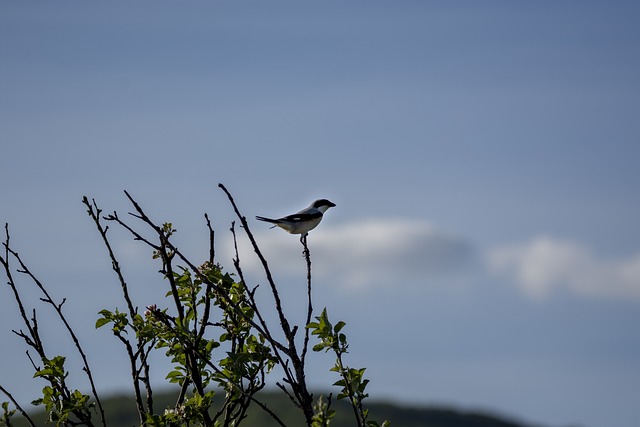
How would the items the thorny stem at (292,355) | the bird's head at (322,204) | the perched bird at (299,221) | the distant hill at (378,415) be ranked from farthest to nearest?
the distant hill at (378,415) → the bird's head at (322,204) → the perched bird at (299,221) → the thorny stem at (292,355)

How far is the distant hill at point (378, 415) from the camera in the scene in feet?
549

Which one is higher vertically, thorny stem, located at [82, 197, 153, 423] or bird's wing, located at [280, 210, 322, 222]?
bird's wing, located at [280, 210, 322, 222]

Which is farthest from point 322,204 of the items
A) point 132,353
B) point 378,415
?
point 378,415

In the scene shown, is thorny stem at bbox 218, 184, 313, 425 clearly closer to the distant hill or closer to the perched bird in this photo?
the perched bird

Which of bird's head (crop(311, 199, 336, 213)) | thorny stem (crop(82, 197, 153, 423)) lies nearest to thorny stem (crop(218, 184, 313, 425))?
thorny stem (crop(82, 197, 153, 423))

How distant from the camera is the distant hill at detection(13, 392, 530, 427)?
167250 mm

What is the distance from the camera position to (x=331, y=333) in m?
7.22

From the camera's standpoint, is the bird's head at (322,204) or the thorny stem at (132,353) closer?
the thorny stem at (132,353)

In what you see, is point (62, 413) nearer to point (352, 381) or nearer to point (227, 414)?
point (227, 414)

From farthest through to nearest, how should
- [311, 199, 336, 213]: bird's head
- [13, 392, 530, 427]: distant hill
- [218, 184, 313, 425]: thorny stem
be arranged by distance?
1. [13, 392, 530, 427]: distant hill
2. [311, 199, 336, 213]: bird's head
3. [218, 184, 313, 425]: thorny stem

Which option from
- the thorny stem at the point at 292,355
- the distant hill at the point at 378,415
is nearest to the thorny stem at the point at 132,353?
the thorny stem at the point at 292,355

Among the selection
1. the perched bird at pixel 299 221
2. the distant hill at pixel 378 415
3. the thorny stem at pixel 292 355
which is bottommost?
the thorny stem at pixel 292 355

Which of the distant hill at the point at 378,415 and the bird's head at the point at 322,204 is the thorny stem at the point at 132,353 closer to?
the bird's head at the point at 322,204

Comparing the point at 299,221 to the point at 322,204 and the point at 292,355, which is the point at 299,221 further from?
the point at 292,355
